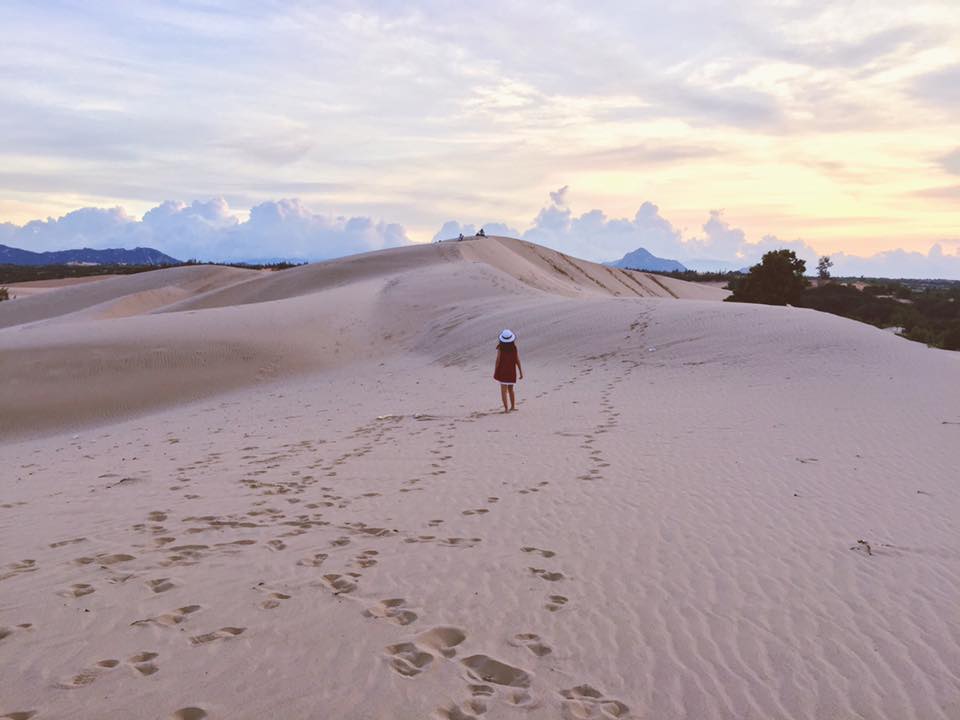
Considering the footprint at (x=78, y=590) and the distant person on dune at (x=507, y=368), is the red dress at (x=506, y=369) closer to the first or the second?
the distant person on dune at (x=507, y=368)

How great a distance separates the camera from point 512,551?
227 inches

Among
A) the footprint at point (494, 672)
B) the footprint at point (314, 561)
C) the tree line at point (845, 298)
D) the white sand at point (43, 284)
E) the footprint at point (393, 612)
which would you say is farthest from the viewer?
the white sand at point (43, 284)

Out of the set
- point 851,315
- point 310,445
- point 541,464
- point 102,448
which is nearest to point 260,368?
point 102,448

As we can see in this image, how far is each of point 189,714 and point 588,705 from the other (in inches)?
77.2

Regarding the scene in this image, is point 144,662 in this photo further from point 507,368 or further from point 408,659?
point 507,368

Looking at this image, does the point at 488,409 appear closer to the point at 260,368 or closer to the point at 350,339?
the point at 260,368

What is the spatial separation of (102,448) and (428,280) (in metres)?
24.2

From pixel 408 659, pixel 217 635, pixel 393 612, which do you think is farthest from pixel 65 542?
pixel 408 659

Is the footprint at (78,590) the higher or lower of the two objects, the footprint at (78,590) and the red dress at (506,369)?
the lower

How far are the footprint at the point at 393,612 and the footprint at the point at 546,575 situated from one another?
1.04m

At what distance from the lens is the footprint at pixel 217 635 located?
4.19m

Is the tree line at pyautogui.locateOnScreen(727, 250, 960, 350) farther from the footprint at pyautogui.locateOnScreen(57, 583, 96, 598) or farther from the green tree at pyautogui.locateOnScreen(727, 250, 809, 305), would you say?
the footprint at pyautogui.locateOnScreen(57, 583, 96, 598)

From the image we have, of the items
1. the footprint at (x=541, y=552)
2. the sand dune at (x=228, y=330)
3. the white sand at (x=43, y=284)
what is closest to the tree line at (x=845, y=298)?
the sand dune at (x=228, y=330)

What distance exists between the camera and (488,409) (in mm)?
13336
